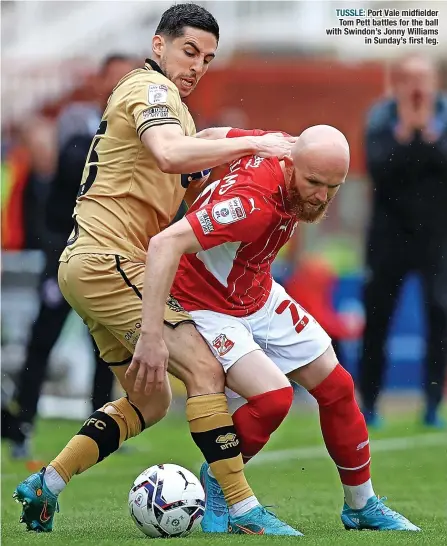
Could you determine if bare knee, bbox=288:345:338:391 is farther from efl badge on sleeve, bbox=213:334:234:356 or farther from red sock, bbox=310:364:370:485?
efl badge on sleeve, bbox=213:334:234:356

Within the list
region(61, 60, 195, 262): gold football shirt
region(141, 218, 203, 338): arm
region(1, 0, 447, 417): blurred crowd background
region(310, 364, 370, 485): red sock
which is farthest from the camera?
region(1, 0, 447, 417): blurred crowd background

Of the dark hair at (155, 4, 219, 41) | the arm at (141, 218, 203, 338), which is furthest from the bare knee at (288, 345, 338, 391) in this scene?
the dark hair at (155, 4, 219, 41)

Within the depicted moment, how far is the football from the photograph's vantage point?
4.77 m

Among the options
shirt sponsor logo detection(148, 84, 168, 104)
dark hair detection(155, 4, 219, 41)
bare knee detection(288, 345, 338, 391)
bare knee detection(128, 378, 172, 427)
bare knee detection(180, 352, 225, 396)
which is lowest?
bare knee detection(128, 378, 172, 427)

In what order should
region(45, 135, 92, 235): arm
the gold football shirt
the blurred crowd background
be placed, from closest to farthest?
the gold football shirt → region(45, 135, 92, 235): arm → the blurred crowd background

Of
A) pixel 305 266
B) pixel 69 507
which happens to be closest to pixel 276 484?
pixel 69 507

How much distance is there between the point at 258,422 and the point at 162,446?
13.6ft

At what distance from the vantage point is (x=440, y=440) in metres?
8.73

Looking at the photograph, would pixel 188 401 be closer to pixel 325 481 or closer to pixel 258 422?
→ pixel 258 422

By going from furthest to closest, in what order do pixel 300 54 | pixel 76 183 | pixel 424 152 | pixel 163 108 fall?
pixel 300 54
pixel 424 152
pixel 76 183
pixel 163 108

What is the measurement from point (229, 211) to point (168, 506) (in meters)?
1.21

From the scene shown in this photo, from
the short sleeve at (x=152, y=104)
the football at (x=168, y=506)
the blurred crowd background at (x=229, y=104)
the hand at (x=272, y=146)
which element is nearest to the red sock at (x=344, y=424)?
the football at (x=168, y=506)

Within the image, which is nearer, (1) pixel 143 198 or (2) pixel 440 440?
(1) pixel 143 198

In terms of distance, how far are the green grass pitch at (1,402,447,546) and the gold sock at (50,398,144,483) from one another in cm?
28
